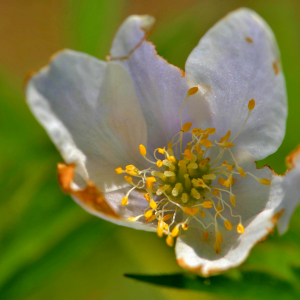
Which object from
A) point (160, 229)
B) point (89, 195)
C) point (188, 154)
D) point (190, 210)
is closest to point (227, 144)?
point (188, 154)

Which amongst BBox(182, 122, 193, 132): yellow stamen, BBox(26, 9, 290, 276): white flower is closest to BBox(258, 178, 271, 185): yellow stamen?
BBox(26, 9, 290, 276): white flower

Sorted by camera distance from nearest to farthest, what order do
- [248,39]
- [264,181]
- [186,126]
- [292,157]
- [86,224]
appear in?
[292,157] → [248,39] → [264,181] → [186,126] → [86,224]

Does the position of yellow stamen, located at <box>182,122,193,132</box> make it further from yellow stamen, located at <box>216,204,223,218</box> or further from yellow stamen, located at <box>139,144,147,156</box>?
yellow stamen, located at <box>216,204,223,218</box>

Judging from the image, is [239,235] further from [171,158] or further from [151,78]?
[151,78]

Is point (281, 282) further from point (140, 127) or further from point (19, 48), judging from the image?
point (19, 48)

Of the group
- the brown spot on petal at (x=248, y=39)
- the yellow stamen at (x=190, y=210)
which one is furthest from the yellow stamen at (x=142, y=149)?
the brown spot on petal at (x=248, y=39)

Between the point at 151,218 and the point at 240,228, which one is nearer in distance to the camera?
the point at 240,228
